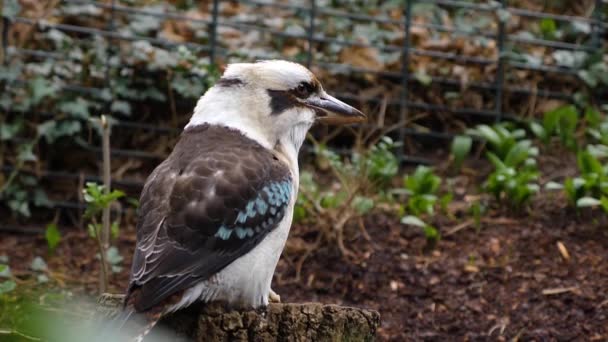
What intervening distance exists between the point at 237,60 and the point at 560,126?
2.36 m

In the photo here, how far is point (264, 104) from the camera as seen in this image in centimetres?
421

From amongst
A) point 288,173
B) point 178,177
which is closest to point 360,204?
point 288,173

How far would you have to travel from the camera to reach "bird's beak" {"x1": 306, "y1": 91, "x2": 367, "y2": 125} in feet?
14.3

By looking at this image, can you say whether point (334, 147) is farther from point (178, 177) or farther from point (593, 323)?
point (178, 177)

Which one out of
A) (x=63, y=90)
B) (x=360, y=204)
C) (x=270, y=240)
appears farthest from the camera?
(x=63, y=90)

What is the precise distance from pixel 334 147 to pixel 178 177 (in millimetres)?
3958

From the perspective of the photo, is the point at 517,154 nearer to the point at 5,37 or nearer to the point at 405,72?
the point at 405,72

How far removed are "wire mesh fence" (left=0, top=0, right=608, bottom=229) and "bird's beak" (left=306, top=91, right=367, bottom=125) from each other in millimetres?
1885

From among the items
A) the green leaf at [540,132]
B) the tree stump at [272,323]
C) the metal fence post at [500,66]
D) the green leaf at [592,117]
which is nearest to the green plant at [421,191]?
the green leaf at [540,132]

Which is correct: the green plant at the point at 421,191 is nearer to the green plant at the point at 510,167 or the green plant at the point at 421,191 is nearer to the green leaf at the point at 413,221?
the green leaf at the point at 413,221

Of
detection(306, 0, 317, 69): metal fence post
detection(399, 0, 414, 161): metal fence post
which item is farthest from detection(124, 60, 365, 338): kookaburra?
detection(399, 0, 414, 161): metal fence post

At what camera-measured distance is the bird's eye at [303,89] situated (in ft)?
14.1

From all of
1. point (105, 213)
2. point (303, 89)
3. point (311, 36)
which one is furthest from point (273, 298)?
point (311, 36)

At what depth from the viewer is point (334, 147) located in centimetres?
756
